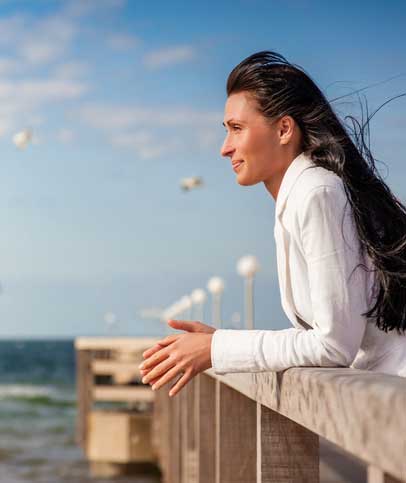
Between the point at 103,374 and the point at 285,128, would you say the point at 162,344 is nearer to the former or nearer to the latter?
the point at 285,128

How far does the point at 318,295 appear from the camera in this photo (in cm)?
184

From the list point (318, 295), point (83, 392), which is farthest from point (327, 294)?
point (83, 392)

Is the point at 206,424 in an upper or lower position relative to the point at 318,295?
lower

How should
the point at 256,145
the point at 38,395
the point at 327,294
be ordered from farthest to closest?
the point at 38,395 < the point at 256,145 < the point at 327,294

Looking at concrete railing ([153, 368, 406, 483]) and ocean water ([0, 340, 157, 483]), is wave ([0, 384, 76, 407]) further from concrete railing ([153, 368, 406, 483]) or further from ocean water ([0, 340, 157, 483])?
concrete railing ([153, 368, 406, 483])

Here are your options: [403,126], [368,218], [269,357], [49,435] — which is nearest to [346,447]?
[269,357]

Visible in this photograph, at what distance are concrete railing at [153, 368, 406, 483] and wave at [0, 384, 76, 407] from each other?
4750 centimetres

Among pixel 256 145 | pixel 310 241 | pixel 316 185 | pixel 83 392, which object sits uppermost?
pixel 256 145

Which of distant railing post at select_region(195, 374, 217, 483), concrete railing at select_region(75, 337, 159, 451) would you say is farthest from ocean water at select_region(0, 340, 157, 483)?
distant railing post at select_region(195, 374, 217, 483)

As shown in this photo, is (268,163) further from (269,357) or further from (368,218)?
(269,357)

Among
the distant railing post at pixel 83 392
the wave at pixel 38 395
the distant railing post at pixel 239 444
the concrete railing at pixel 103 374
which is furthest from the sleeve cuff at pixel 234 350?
the wave at pixel 38 395

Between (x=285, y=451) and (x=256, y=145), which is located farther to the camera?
(x=256, y=145)

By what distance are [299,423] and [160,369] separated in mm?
382

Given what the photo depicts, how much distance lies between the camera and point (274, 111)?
7.10 feet
